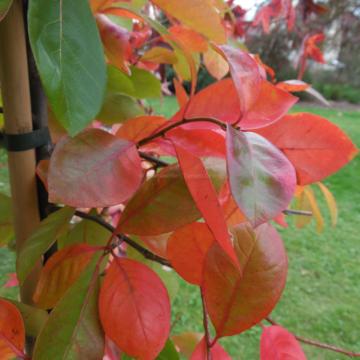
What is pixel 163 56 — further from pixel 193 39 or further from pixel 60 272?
pixel 60 272

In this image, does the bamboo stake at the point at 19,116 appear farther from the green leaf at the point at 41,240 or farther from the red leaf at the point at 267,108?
the red leaf at the point at 267,108

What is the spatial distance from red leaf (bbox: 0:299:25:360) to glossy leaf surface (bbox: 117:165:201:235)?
10cm

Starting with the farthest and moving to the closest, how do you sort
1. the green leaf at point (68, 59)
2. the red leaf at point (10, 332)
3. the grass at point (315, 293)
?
the grass at point (315, 293), the red leaf at point (10, 332), the green leaf at point (68, 59)

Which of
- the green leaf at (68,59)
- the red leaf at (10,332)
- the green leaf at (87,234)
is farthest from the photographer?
the green leaf at (87,234)

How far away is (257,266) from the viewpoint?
0.26 meters

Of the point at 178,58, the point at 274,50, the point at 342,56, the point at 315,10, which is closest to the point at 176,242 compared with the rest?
the point at 178,58

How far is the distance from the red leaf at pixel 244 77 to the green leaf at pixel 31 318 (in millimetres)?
226

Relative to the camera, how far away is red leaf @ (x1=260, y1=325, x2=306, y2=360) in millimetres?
298

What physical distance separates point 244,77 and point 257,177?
0.23 feet

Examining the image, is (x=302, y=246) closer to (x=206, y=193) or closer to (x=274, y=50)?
(x=206, y=193)

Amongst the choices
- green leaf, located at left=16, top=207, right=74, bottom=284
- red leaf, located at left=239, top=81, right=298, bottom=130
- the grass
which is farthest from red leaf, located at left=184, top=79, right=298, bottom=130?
the grass

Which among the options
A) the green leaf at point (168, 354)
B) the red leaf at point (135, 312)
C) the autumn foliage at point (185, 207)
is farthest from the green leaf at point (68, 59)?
the green leaf at point (168, 354)

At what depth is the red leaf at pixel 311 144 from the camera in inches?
10.9

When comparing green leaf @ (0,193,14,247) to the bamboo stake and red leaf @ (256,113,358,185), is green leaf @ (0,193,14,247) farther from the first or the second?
red leaf @ (256,113,358,185)
